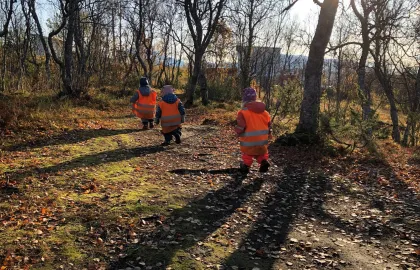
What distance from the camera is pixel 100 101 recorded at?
672 inches

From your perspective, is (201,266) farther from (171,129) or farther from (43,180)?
(171,129)

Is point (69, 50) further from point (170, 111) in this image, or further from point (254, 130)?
point (254, 130)

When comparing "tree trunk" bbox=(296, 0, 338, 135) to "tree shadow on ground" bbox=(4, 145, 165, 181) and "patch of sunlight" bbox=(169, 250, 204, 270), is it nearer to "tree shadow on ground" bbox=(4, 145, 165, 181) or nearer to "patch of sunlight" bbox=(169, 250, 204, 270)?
"tree shadow on ground" bbox=(4, 145, 165, 181)

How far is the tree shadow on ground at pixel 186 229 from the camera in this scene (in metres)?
3.97

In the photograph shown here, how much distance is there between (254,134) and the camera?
7.07 metres

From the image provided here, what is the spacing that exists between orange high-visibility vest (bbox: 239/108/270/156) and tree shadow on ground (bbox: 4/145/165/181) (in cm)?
319

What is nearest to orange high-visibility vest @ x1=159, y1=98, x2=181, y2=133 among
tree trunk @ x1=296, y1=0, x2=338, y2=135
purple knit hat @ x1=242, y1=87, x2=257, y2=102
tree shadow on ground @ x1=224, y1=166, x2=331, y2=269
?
purple knit hat @ x1=242, y1=87, x2=257, y2=102

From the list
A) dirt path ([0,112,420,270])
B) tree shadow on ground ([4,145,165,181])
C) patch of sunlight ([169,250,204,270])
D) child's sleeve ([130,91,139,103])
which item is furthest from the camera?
child's sleeve ([130,91,139,103])

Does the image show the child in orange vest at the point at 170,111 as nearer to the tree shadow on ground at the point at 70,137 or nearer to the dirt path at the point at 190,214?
the dirt path at the point at 190,214

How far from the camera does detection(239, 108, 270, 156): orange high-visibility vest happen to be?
707 cm

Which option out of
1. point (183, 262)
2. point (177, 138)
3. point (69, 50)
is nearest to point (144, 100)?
point (177, 138)

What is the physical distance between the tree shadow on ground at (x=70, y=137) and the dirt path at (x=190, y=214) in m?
0.14

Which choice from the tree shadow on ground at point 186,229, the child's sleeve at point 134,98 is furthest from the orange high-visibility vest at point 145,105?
the tree shadow on ground at point 186,229

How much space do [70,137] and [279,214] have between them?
6854mm
